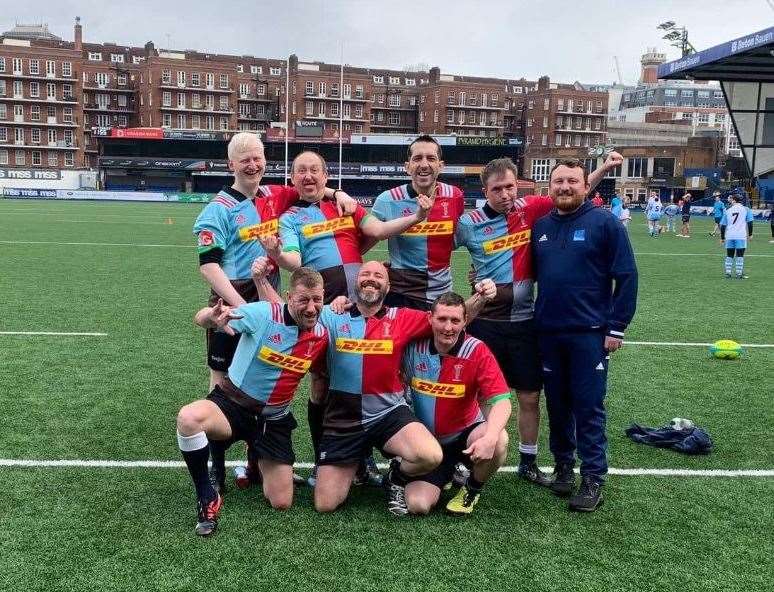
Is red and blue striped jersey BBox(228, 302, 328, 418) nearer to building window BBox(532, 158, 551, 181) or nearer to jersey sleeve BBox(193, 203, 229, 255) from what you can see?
jersey sleeve BBox(193, 203, 229, 255)

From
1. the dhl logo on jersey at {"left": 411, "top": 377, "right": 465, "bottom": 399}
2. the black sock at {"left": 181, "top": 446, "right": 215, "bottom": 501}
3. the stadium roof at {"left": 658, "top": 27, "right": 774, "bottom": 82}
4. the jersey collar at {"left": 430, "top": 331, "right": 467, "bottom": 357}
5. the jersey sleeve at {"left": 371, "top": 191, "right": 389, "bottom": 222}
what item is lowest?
the black sock at {"left": 181, "top": 446, "right": 215, "bottom": 501}

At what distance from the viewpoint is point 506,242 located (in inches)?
179

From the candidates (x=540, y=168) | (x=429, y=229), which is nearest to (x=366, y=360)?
(x=429, y=229)

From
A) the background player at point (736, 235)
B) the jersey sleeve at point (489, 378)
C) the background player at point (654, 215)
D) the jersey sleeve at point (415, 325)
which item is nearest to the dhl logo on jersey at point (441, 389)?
the jersey sleeve at point (489, 378)

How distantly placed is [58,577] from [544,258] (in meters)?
3.18

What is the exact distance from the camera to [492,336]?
4609 millimetres

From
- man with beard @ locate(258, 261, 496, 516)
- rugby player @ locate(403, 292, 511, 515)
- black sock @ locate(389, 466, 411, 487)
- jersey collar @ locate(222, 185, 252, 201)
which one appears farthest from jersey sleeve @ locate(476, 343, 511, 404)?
jersey collar @ locate(222, 185, 252, 201)

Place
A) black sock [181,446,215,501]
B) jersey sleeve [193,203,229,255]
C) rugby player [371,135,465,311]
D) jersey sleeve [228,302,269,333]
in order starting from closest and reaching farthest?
black sock [181,446,215,501], jersey sleeve [228,302,269,333], jersey sleeve [193,203,229,255], rugby player [371,135,465,311]

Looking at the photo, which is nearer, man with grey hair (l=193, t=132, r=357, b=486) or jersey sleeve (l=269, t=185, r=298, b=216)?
man with grey hair (l=193, t=132, r=357, b=486)

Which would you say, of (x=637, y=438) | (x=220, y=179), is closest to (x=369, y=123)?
(x=220, y=179)

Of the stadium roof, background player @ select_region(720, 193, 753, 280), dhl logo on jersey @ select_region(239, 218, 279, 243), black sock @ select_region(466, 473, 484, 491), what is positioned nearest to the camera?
black sock @ select_region(466, 473, 484, 491)

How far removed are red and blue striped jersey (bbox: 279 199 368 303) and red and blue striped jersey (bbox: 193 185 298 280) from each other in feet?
0.37

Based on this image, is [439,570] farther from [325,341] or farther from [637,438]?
[637,438]

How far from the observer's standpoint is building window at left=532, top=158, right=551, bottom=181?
294ft
